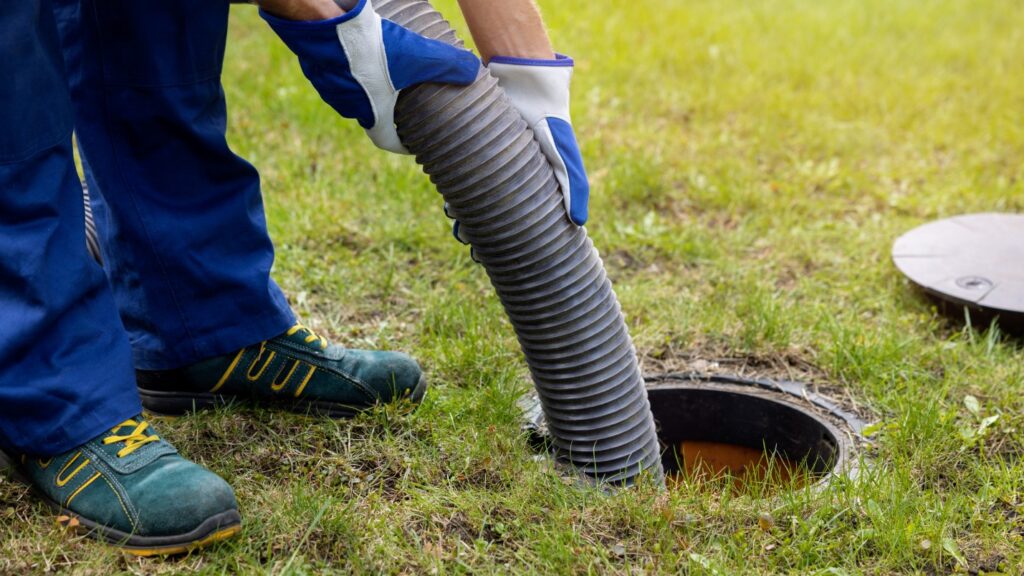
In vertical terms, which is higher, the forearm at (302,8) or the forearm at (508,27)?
the forearm at (302,8)

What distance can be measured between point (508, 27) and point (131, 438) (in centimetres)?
108

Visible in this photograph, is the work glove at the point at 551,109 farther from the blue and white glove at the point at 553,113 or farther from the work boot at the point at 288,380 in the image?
the work boot at the point at 288,380

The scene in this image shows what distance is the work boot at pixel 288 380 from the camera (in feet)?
7.47

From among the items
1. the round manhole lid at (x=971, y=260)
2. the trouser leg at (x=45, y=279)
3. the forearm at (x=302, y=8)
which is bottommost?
the round manhole lid at (x=971, y=260)

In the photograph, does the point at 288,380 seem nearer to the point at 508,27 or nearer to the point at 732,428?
the point at 508,27

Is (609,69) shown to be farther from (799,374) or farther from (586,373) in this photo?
(586,373)

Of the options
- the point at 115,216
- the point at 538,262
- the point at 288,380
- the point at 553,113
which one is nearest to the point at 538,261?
the point at 538,262

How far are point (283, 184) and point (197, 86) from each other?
152cm

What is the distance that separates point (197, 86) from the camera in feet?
6.92

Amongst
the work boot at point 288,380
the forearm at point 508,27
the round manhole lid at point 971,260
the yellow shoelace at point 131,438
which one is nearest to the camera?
the yellow shoelace at point 131,438

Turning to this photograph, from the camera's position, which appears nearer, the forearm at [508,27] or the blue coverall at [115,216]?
the blue coverall at [115,216]

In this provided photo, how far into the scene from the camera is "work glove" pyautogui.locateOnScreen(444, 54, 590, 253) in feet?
6.73

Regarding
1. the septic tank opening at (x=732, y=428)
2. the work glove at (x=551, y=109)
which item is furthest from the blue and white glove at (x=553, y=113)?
the septic tank opening at (x=732, y=428)

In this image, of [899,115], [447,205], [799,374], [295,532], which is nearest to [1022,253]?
[799,374]
